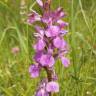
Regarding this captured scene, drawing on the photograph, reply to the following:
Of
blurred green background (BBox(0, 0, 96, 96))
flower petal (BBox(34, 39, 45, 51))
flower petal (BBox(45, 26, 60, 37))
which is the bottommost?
blurred green background (BBox(0, 0, 96, 96))

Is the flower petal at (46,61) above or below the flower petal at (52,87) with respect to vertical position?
above

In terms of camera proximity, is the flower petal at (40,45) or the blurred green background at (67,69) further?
the blurred green background at (67,69)

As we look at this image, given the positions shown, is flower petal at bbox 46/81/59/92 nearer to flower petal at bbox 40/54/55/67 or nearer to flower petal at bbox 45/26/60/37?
flower petal at bbox 40/54/55/67

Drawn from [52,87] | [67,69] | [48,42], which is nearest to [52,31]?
[48,42]

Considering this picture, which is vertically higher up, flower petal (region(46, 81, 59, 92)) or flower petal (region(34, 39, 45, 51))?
flower petal (region(34, 39, 45, 51))

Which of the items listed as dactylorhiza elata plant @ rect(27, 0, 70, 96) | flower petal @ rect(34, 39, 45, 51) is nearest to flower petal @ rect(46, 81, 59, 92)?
dactylorhiza elata plant @ rect(27, 0, 70, 96)

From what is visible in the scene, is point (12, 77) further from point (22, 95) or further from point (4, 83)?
point (22, 95)

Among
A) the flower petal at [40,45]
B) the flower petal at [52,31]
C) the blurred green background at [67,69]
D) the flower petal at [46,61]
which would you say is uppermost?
the flower petal at [52,31]

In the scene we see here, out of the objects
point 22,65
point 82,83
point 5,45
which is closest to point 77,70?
point 82,83

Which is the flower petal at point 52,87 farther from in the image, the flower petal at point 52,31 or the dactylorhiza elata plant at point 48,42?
the flower petal at point 52,31

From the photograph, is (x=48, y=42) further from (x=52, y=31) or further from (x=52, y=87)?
(x=52, y=87)

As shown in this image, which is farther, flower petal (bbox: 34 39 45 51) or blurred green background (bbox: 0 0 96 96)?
blurred green background (bbox: 0 0 96 96)

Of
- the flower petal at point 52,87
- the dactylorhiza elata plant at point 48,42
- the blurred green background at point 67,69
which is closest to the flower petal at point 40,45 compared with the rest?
the dactylorhiza elata plant at point 48,42
